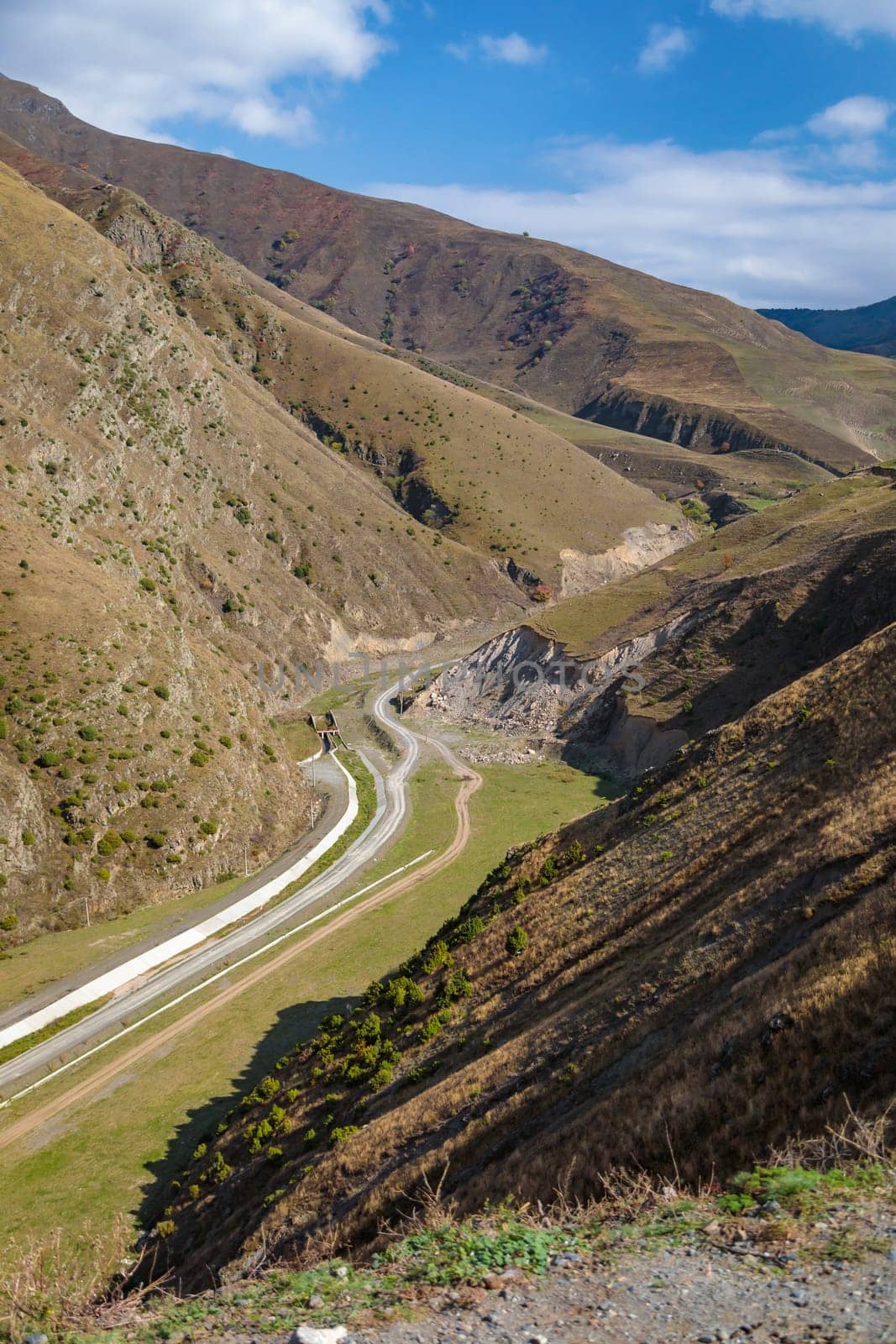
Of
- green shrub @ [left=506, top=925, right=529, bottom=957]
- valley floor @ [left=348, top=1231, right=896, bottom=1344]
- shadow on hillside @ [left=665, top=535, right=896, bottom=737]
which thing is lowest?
green shrub @ [left=506, top=925, right=529, bottom=957]

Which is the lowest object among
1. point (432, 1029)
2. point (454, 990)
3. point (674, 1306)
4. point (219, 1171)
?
point (219, 1171)

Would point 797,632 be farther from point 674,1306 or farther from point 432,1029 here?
point 674,1306

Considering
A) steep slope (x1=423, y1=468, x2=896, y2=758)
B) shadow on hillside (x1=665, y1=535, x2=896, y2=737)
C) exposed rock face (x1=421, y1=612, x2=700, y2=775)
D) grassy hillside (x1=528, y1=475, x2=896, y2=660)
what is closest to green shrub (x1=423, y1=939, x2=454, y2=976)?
shadow on hillside (x1=665, y1=535, x2=896, y2=737)

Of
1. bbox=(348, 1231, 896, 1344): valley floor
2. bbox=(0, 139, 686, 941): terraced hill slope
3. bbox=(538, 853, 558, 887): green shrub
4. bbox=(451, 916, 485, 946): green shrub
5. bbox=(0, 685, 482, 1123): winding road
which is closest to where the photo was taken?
bbox=(348, 1231, 896, 1344): valley floor

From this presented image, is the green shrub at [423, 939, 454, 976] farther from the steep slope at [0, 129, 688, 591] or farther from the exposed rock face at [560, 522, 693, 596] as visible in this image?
the steep slope at [0, 129, 688, 591]

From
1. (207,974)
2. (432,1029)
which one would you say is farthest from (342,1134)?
(207,974)

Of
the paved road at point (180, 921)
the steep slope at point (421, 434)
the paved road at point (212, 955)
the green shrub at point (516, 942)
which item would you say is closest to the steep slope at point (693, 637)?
the paved road at point (212, 955)

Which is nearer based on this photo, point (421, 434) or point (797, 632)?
point (797, 632)

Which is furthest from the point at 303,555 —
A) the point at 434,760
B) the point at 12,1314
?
the point at 12,1314
